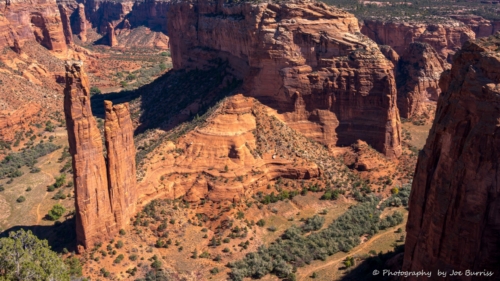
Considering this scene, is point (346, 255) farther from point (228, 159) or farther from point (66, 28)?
point (66, 28)

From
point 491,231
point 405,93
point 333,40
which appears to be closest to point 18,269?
point 491,231

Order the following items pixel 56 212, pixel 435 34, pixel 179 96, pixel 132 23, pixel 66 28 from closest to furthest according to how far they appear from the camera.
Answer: pixel 56 212 → pixel 179 96 → pixel 435 34 → pixel 66 28 → pixel 132 23

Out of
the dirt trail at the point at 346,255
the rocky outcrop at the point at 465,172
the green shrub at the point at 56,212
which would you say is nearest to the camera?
→ the rocky outcrop at the point at 465,172

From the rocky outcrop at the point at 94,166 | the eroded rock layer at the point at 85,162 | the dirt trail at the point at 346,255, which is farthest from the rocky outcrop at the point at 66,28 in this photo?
the dirt trail at the point at 346,255

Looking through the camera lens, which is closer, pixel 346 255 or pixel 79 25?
pixel 346 255

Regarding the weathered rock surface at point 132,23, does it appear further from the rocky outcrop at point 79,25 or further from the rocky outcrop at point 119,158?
the rocky outcrop at point 119,158

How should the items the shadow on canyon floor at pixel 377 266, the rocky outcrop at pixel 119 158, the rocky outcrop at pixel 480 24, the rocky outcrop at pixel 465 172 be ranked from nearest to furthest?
the rocky outcrop at pixel 465 172 < the shadow on canyon floor at pixel 377 266 < the rocky outcrop at pixel 119 158 < the rocky outcrop at pixel 480 24

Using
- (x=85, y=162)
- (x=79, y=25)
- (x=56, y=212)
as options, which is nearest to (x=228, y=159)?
(x=85, y=162)

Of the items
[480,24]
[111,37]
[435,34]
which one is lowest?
[111,37]
